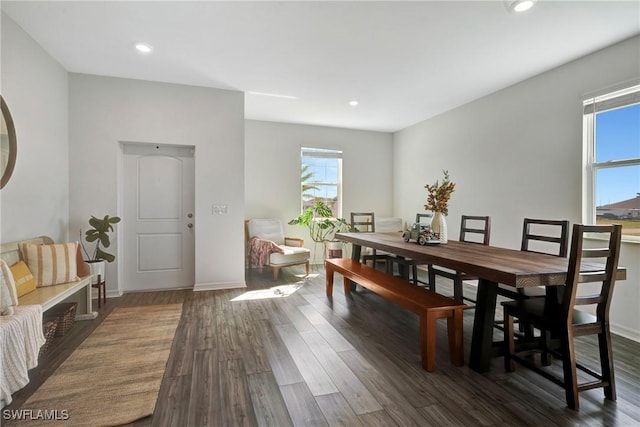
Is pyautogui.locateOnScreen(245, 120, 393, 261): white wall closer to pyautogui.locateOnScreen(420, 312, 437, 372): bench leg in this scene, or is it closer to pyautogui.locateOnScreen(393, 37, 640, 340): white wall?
pyautogui.locateOnScreen(393, 37, 640, 340): white wall

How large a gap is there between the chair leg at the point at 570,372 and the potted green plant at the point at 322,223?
4.07m

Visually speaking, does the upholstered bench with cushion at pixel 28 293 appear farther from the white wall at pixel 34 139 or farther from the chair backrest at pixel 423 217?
the chair backrest at pixel 423 217

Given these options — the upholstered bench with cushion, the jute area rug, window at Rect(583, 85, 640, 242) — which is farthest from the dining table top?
the upholstered bench with cushion

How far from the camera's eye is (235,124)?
4254 millimetres

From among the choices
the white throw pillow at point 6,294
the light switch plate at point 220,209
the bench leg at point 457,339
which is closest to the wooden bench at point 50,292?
the white throw pillow at point 6,294

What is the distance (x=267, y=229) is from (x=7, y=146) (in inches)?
132

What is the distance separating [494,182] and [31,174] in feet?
16.8

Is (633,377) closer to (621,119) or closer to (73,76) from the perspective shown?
(621,119)

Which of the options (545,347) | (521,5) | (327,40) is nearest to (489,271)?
(545,347)

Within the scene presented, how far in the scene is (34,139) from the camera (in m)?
2.92

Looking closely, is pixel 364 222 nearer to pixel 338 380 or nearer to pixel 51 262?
pixel 338 380

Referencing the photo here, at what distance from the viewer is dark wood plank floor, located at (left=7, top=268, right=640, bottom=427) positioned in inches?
66.2

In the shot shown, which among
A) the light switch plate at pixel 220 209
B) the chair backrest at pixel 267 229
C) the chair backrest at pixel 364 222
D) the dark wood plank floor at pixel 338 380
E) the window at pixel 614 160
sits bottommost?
the dark wood plank floor at pixel 338 380

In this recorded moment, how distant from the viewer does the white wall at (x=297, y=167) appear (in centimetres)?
562
